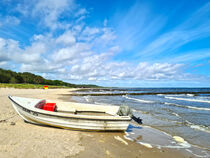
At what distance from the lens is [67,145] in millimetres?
5094

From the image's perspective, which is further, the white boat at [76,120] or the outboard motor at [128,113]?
the outboard motor at [128,113]

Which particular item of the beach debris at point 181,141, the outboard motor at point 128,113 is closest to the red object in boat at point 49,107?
the outboard motor at point 128,113

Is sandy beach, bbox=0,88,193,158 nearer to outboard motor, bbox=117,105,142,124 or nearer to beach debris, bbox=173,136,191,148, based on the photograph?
beach debris, bbox=173,136,191,148

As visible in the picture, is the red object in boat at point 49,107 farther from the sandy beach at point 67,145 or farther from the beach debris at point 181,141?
the beach debris at point 181,141

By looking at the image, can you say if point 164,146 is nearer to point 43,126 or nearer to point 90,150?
point 90,150

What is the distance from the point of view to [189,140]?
662 cm

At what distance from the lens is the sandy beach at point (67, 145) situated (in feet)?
14.6

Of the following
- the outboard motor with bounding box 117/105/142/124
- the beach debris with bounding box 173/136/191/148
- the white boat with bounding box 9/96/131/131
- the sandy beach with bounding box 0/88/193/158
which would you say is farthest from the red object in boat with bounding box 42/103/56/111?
the beach debris with bounding box 173/136/191/148

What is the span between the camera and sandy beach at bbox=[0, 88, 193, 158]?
4459mm

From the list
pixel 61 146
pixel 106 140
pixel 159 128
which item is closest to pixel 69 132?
pixel 61 146

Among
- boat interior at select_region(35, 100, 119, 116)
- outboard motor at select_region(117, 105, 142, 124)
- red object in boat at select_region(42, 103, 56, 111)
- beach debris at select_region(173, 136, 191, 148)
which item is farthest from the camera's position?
boat interior at select_region(35, 100, 119, 116)

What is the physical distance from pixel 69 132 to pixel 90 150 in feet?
6.53

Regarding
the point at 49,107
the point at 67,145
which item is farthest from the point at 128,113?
the point at 49,107

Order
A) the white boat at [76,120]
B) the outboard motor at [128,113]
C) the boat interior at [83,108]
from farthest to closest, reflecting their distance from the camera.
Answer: the boat interior at [83,108] → the outboard motor at [128,113] → the white boat at [76,120]
